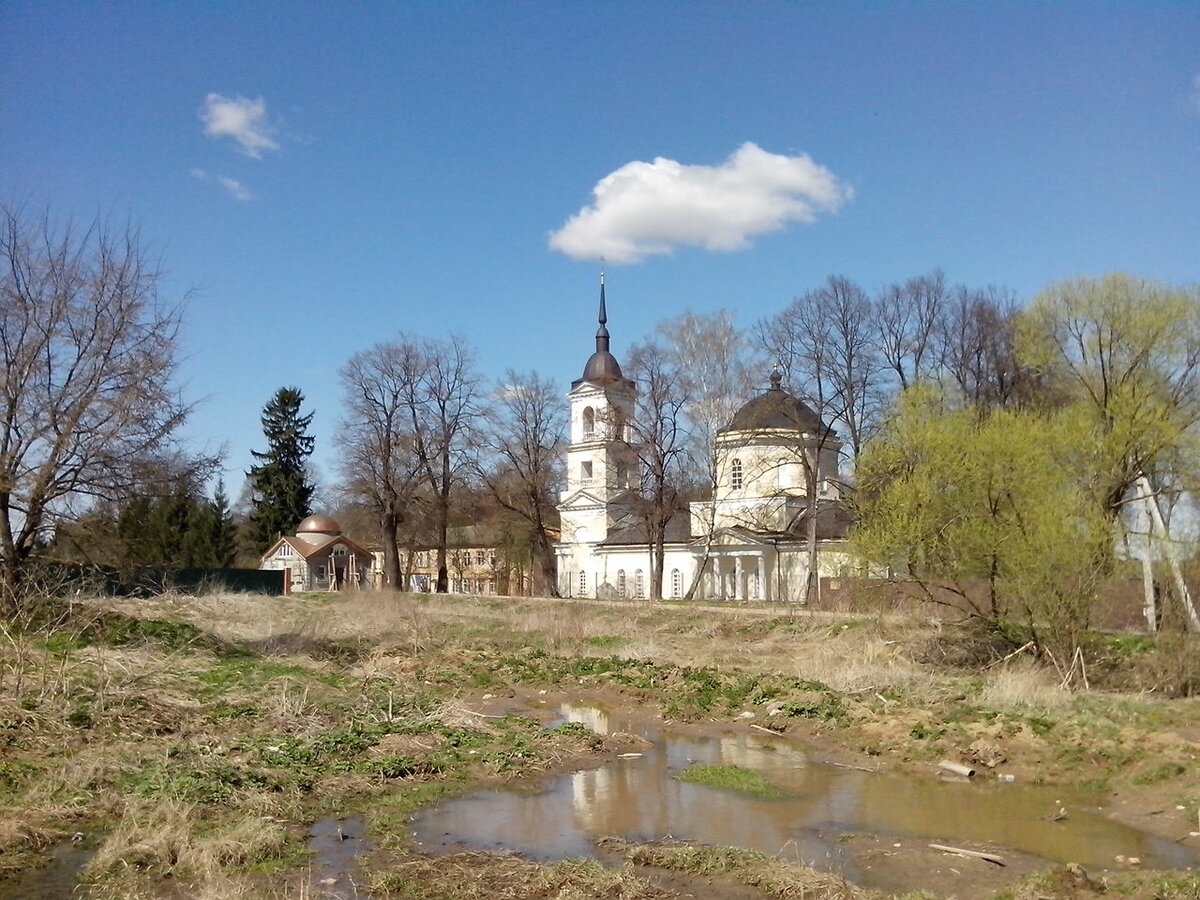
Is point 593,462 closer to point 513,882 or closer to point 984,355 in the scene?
point 984,355

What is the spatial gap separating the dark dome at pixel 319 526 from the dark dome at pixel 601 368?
19.4m

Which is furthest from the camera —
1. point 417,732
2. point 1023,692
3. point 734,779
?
point 1023,692

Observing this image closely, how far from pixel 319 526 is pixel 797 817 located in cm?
5889

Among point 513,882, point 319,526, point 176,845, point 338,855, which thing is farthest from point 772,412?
point 176,845

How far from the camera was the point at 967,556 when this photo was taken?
2098 cm

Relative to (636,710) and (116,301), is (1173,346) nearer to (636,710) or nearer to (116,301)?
(636,710)

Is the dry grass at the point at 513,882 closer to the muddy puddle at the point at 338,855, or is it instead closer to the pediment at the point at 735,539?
the muddy puddle at the point at 338,855

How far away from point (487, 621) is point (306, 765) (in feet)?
78.2

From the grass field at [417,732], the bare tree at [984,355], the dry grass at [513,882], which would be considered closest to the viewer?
the dry grass at [513,882]

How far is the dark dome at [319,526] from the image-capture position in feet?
219

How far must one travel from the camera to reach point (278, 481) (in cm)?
7212

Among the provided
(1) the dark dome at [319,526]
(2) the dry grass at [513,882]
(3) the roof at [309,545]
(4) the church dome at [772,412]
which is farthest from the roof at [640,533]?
(2) the dry grass at [513,882]

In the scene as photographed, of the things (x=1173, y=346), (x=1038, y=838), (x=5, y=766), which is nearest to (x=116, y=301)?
(x=5, y=766)

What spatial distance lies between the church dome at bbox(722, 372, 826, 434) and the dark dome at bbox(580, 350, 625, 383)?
15.3 metres
